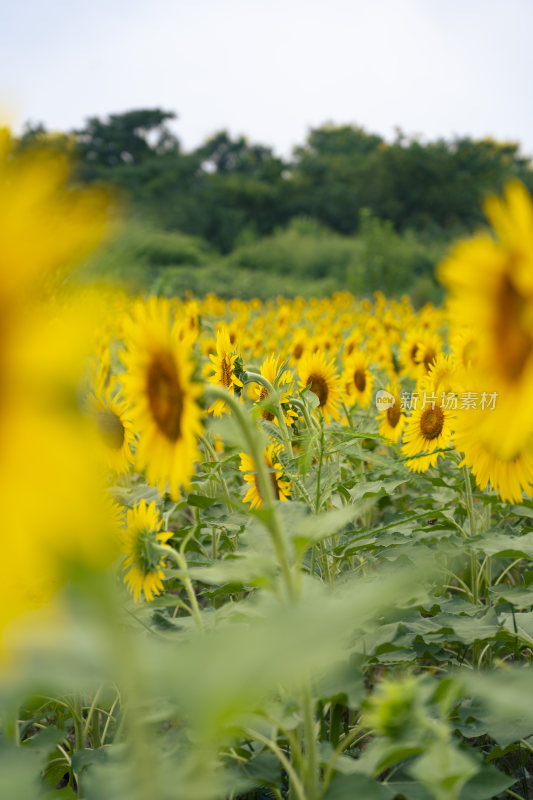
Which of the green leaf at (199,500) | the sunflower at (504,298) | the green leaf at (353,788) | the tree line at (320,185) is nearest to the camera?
the sunflower at (504,298)

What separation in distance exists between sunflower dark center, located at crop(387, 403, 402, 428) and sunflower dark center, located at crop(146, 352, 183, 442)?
1486 mm

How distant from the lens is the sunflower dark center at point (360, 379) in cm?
269

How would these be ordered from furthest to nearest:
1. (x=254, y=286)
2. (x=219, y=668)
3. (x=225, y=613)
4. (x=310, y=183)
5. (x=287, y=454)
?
1. (x=310, y=183)
2. (x=254, y=286)
3. (x=287, y=454)
4. (x=225, y=613)
5. (x=219, y=668)

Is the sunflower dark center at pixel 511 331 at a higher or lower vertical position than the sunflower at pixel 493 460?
higher

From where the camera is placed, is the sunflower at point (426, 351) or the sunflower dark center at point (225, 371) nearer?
the sunflower dark center at point (225, 371)

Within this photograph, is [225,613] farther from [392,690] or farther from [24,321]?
[24,321]

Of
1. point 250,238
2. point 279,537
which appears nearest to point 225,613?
point 279,537

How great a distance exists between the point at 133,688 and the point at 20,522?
145 mm

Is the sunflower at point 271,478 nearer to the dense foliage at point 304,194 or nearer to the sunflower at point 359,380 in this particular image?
the sunflower at point 359,380

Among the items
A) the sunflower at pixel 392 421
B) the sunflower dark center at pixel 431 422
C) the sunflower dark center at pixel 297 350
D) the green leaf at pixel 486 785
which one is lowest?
the green leaf at pixel 486 785

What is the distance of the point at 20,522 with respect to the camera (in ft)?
1.67

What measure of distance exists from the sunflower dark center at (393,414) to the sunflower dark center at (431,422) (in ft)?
1.34

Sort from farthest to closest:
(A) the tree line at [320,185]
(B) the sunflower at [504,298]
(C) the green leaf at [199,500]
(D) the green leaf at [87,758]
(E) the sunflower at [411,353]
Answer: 1. (A) the tree line at [320,185]
2. (E) the sunflower at [411,353]
3. (C) the green leaf at [199,500]
4. (D) the green leaf at [87,758]
5. (B) the sunflower at [504,298]

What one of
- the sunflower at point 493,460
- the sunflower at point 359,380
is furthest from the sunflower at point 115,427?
the sunflower at point 359,380
